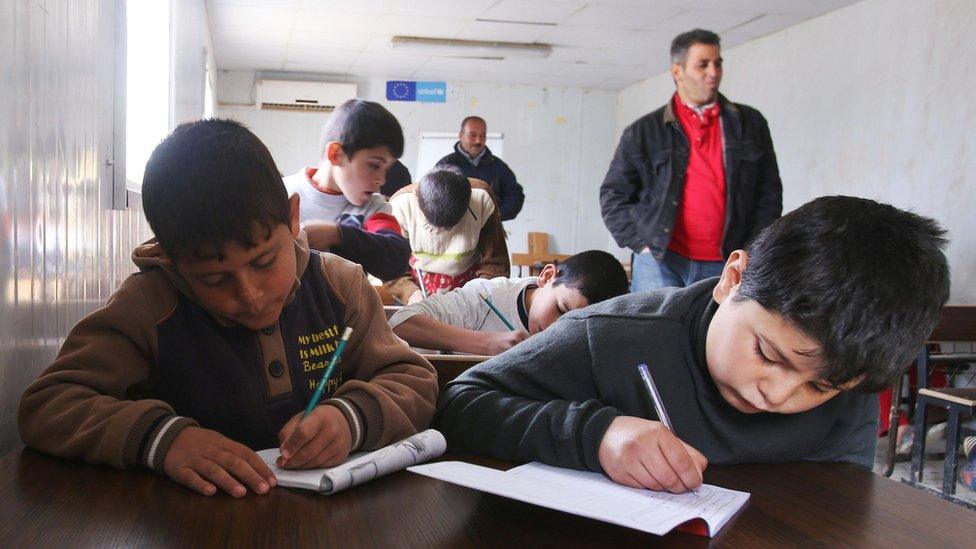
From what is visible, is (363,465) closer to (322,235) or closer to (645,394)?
(645,394)

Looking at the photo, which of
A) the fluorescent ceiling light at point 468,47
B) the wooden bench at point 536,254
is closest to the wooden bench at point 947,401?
the fluorescent ceiling light at point 468,47

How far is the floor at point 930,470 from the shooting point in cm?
323

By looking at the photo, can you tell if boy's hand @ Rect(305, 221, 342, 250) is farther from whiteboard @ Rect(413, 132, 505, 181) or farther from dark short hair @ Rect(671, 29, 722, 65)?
whiteboard @ Rect(413, 132, 505, 181)

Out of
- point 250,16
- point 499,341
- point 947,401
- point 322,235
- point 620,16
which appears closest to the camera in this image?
point 322,235

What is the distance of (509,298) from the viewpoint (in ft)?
7.82

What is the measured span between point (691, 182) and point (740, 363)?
2.62 meters

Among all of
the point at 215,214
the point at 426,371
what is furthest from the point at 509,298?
the point at 215,214

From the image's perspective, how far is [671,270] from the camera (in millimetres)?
3385

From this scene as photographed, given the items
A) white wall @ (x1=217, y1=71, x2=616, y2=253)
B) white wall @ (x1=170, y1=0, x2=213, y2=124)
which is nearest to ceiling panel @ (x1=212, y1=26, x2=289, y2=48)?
white wall @ (x1=217, y1=71, x2=616, y2=253)

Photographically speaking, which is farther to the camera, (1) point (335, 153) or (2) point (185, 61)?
(2) point (185, 61)

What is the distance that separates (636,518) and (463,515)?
0.15 m

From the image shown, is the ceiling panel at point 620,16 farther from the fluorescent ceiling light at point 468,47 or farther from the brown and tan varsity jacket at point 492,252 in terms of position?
the brown and tan varsity jacket at point 492,252

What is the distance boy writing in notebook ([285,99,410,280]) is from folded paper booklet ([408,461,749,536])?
3.92ft

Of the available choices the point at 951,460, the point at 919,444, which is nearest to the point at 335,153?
the point at 951,460
